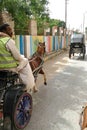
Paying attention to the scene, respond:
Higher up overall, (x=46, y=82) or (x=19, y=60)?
(x=19, y=60)

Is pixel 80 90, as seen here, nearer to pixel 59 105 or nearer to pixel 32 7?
pixel 59 105

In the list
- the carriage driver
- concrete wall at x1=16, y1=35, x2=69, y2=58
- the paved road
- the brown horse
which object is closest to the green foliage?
concrete wall at x1=16, y1=35, x2=69, y2=58

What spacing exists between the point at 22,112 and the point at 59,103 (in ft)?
6.60

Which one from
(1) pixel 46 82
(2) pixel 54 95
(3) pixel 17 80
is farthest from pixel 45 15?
(3) pixel 17 80

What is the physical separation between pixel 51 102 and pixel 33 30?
9.93m

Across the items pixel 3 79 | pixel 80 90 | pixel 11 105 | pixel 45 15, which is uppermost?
pixel 45 15

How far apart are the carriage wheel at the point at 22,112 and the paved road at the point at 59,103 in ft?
0.70

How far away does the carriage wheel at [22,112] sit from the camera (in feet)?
16.6

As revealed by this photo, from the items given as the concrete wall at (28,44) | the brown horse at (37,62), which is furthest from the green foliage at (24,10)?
the brown horse at (37,62)

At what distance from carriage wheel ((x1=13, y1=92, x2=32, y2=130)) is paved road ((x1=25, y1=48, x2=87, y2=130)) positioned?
21cm

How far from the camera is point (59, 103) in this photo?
7.18 meters

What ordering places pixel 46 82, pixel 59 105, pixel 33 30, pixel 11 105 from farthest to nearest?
pixel 33 30 < pixel 46 82 < pixel 59 105 < pixel 11 105

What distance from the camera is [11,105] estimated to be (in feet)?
16.0

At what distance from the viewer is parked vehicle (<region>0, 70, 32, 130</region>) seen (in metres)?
4.88
